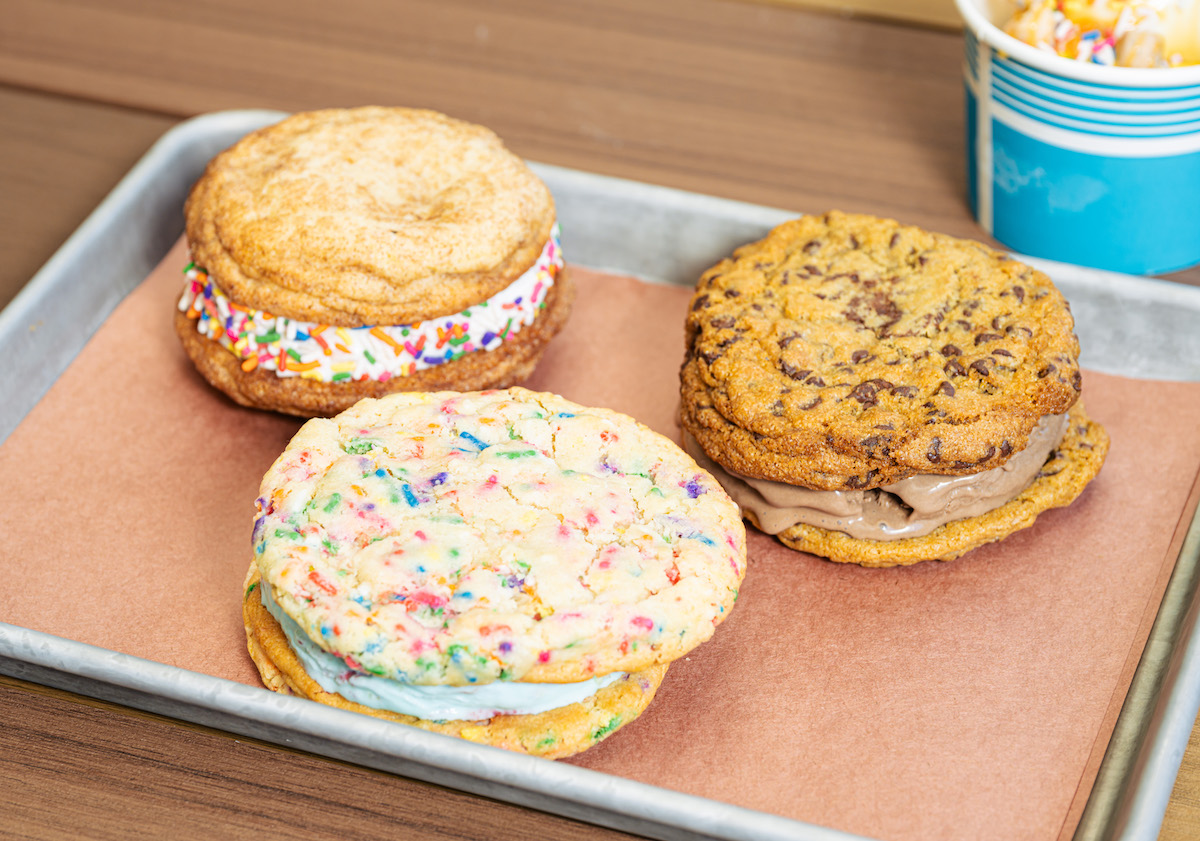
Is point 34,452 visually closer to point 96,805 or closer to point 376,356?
point 376,356

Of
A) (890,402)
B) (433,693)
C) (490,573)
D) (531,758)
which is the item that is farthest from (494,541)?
(890,402)

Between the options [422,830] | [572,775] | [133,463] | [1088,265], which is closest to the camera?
[572,775]

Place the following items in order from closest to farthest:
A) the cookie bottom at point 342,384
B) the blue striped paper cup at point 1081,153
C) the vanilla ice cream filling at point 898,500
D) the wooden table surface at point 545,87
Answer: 1. the vanilla ice cream filling at point 898,500
2. the cookie bottom at point 342,384
3. the blue striped paper cup at point 1081,153
4. the wooden table surface at point 545,87

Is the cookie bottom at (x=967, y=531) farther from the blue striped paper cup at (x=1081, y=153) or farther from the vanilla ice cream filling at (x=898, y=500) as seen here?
the blue striped paper cup at (x=1081, y=153)

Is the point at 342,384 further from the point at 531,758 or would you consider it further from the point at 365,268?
the point at 531,758

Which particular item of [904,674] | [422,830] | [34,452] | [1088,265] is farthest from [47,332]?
[1088,265]

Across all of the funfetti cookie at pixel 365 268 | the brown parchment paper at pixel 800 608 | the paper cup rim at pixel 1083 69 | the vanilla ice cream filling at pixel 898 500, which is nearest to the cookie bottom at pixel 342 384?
the funfetti cookie at pixel 365 268
